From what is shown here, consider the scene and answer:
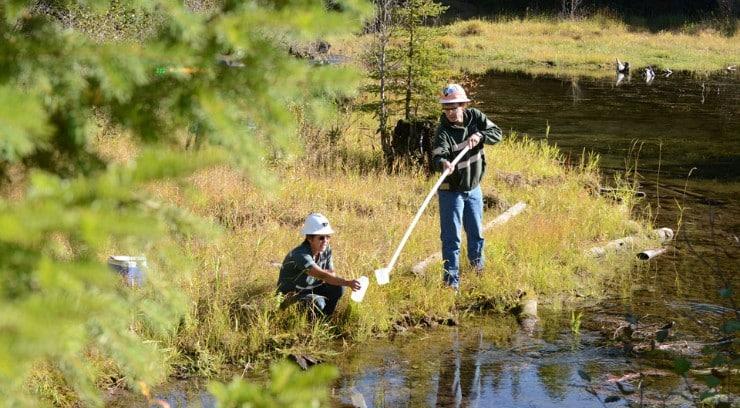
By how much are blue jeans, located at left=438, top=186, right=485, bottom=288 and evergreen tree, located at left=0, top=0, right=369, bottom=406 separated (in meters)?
6.16

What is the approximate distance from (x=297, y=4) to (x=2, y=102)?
64 centimetres

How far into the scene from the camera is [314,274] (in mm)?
7133

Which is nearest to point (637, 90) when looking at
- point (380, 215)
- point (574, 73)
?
point (574, 73)

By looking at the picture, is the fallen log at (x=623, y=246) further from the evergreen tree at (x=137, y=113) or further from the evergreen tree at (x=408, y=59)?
the evergreen tree at (x=137, y=113)

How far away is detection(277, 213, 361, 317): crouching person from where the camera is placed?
7094mm

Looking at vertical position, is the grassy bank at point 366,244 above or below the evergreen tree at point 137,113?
below

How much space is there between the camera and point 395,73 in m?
12.4

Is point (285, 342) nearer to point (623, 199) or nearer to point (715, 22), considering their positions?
point (623, 199)

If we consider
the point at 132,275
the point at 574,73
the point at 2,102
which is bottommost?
the point at 574,73

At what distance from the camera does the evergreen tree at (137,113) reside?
1660 mm

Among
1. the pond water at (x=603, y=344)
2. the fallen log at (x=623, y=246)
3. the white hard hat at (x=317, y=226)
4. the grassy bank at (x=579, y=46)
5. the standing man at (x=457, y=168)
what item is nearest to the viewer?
the pond water at (x=603, y=344)

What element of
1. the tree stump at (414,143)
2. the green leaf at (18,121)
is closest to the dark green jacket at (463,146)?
the tree stump at (414,143)

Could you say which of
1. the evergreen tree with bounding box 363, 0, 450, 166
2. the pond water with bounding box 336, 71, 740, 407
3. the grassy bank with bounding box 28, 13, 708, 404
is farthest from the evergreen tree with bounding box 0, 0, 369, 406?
the evergreen tree with bounding box 363, 0, 450, 166

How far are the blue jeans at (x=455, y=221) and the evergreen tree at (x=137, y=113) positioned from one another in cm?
616
